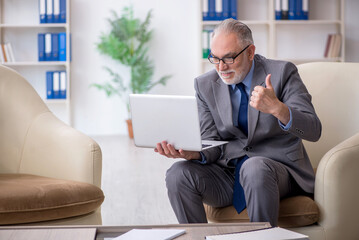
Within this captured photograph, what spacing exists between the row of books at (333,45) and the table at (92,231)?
5.18 metres

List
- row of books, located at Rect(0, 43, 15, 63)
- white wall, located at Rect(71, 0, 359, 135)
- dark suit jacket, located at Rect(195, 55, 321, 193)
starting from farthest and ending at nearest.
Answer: white wall, located at Rect(71, 0, 359, 135) → row of books, located at Rect(0, 43, 15, 63) → dark suit jacket, located at Rect(195, 55, 321, 193)

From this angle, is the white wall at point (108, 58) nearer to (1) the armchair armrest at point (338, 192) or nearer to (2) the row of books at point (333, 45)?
(2) the row of books at point (333, 45)

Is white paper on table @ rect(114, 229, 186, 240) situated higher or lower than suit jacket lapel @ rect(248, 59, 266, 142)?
lower

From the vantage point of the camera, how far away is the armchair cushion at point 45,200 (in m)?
1.90

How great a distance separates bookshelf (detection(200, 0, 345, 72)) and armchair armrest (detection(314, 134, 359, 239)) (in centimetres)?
457

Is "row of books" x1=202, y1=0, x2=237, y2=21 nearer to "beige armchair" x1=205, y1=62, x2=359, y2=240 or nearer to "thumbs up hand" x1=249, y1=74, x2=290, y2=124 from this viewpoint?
"beige armchair" x1=205, y1=62, x2=359, y2=240

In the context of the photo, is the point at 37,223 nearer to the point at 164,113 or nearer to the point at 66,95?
Answer: the point at 164,113

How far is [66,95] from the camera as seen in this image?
6250 mm

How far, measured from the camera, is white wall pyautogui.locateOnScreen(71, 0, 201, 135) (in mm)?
6465

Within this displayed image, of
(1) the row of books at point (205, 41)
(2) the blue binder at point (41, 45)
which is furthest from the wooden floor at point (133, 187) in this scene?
(1) the row of books at point (205, 41)

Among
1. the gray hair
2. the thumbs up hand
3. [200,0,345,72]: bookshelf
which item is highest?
[200,0,345,72]: bookshelf

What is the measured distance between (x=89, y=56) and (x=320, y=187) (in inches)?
192

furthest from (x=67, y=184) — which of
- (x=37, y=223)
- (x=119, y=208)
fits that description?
(x=119, y=208)

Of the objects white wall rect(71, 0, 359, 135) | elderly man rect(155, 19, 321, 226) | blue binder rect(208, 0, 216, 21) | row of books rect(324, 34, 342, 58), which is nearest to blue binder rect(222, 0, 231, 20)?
blue binder rect(208, 0, 216, 21)
